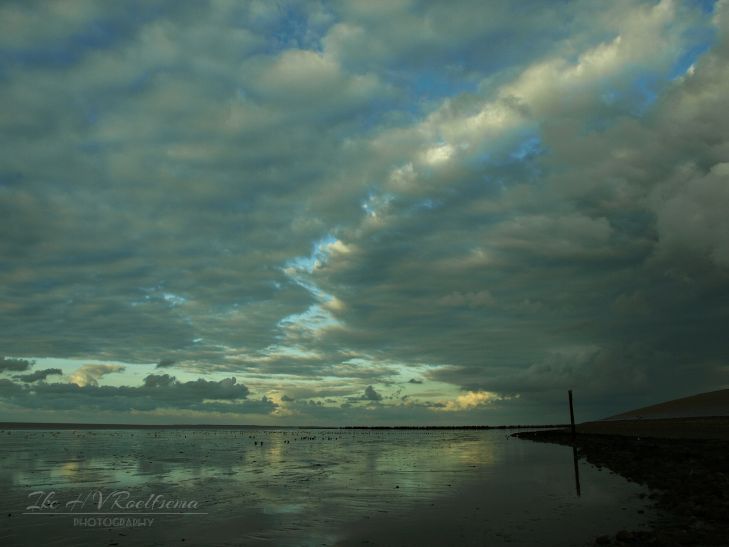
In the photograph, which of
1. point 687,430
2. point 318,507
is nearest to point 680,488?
point 318,507

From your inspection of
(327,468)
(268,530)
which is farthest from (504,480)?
(268,530)

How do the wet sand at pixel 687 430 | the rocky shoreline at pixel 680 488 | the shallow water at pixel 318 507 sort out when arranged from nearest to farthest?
the rocky shoreline at pixel 680 488 → the shallow water at pixel 318 507 → the wet sand at pixel 687 430

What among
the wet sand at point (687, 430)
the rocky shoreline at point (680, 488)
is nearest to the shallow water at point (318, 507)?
the rocky shoreline at point (680, 488)

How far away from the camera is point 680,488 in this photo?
2491 centimetres

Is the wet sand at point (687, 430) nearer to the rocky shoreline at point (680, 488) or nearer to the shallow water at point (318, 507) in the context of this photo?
the rocky shoreline at point (680, 488)

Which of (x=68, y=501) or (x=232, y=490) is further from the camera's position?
(x=232, y=490)

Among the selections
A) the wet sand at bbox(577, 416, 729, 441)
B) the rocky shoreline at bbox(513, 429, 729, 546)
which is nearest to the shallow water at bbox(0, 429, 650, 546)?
the rocky shoreline at bbox(513, 429, 729, 546)

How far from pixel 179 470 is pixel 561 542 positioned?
31.4 metres

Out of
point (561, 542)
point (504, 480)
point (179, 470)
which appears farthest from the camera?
point (179, 470)

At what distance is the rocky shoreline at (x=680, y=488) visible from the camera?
50.7ft

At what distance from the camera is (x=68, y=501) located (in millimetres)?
24281

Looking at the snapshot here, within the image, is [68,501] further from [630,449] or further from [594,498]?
[630,449]

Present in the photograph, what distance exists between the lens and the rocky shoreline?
50.7 ft

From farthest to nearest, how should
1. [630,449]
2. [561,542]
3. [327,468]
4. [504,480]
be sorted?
[630,449] < [327,468] < [504,480] < [561,542]
